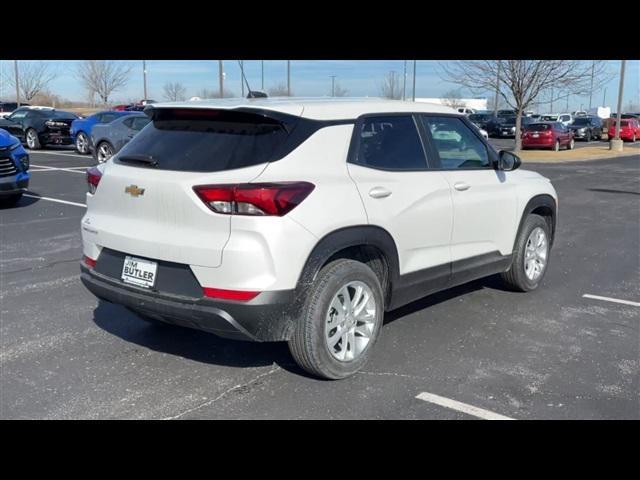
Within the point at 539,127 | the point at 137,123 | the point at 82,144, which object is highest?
the point at 539,127

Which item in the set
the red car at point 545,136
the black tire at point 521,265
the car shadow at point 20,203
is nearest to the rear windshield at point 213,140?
the black tire at point 521,265

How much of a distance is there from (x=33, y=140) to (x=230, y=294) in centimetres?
2291

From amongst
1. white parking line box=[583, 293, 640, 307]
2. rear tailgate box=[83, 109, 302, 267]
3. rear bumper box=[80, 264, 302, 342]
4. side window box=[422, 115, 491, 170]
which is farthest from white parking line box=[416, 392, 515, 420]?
white parking line box=[583, 293, 640, 307]

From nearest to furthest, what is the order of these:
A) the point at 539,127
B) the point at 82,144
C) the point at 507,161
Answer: the point at 507,161, the point at 82,144, the point at 539,127

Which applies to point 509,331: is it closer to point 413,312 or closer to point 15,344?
point 413,312

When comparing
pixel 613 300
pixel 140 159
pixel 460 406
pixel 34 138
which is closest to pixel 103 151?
pixel 34 138

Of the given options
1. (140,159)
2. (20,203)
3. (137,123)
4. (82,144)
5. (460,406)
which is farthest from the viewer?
A: (82,144)

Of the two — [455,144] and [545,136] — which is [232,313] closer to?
[455,144]

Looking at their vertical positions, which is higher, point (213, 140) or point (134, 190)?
point (213, 140)

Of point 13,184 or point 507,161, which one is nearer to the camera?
point 507,161

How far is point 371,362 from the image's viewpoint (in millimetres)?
4574
